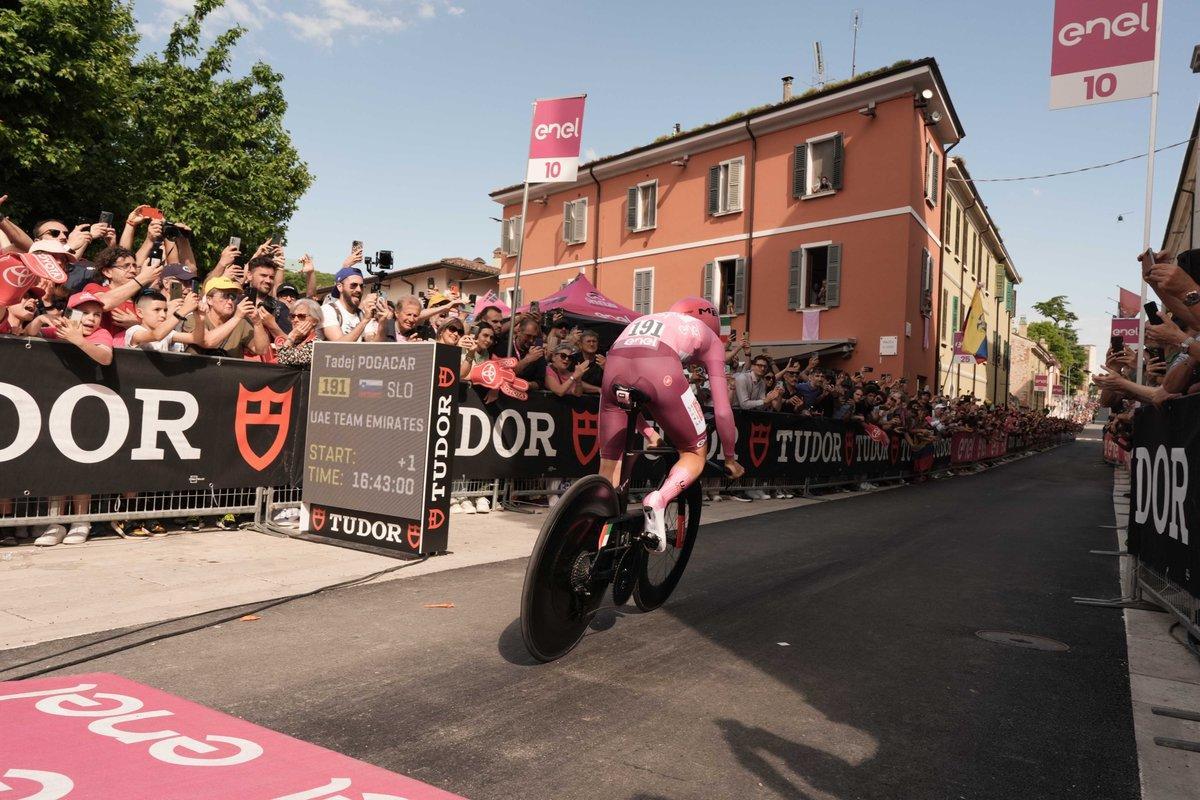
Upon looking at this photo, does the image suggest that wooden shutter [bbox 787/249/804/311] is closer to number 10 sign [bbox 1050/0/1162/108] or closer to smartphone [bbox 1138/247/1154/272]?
number 10 sign [bbox 1050/0/1162/108]

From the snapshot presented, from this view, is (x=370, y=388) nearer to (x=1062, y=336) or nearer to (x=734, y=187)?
(x=734, y=187)

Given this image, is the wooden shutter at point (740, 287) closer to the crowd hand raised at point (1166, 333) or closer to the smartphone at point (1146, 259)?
the smartphone at point (1146, 259)

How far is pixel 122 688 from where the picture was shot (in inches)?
127

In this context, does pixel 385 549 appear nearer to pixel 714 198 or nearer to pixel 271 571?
pixel 271 571

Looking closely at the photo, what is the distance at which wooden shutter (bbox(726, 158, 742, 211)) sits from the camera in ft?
89.5

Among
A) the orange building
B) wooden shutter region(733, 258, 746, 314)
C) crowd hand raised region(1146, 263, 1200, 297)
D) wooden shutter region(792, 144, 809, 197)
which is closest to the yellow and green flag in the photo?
the orange building

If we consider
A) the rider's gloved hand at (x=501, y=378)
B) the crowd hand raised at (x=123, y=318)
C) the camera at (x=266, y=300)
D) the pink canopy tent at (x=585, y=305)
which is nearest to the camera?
the crowd hand raised at (x=123, y=318)

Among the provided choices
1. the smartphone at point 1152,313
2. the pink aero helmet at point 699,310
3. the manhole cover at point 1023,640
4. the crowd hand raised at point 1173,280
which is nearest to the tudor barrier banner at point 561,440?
the pink aero helmet at point 699,310

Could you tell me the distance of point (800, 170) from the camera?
83.4ft

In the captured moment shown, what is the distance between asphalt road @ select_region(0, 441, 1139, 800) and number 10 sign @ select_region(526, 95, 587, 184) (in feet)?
24.7

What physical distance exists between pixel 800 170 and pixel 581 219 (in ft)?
34.6

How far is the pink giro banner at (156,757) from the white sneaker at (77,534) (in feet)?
10.9

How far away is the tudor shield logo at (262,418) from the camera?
6828 millimetres

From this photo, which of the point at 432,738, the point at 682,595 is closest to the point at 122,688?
the point at 432,738
